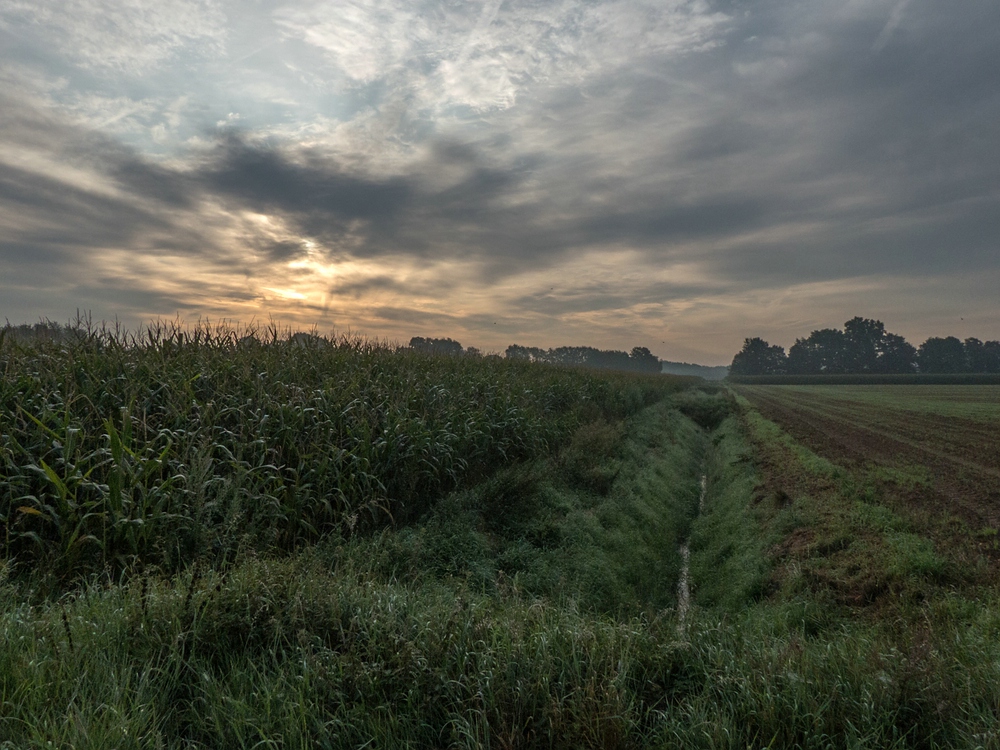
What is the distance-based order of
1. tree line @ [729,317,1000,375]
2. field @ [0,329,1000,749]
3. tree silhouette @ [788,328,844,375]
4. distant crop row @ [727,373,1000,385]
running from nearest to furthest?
field @ [0,329,1000,749]
distant crop row @ [727,373,1000,385]
tree line @ [729,317,1000,375]
tree silhouette @ [788,328,844,375]

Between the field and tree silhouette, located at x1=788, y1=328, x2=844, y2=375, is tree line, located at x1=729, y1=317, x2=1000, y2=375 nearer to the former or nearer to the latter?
tree silhouette, located at x1=788, y1=328, x2=844, y2=375

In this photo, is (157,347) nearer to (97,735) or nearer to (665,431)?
(97,735)

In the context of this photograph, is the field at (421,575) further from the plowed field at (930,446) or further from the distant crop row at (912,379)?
the distant crop row at (912,379)

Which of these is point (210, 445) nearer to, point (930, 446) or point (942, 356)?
point (930, 446)

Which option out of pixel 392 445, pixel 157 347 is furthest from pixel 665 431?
pixel 157 347

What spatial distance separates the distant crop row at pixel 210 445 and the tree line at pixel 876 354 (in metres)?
126

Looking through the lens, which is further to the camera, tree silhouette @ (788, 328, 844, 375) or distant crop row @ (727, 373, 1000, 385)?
tree silhouette @ (788, 328, 844, 375)

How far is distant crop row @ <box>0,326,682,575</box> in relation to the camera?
557 cm

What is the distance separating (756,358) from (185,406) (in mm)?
170535

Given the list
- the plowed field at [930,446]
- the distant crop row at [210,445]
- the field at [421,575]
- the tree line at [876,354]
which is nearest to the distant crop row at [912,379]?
the tree line at [876,354]

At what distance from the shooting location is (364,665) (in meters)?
3.71

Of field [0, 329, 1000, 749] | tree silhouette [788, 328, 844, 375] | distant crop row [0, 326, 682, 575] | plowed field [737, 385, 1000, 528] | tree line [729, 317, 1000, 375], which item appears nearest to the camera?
field [0, 329, 1000, 749]

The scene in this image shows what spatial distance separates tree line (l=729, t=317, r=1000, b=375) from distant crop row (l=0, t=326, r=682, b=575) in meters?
126

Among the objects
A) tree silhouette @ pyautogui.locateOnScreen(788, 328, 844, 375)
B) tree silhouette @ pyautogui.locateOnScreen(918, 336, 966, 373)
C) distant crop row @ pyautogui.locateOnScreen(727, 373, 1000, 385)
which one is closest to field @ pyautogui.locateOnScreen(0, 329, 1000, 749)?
distant crop row @ pyautogui.locateOnScreen(727, 373, 1000, 385)
